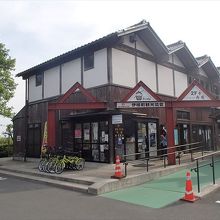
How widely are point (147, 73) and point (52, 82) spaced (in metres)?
6.18

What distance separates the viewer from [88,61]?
16422 mm

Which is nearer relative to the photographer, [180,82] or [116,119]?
[116,119]

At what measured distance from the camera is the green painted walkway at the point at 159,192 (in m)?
8.38

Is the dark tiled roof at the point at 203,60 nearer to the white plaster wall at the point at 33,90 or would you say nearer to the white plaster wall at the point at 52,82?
the white plaster wall at the point at 52,82

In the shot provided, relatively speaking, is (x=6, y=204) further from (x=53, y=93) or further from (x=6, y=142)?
(x=6, y=142)

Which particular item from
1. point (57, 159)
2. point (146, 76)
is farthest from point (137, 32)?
point (57, 159)

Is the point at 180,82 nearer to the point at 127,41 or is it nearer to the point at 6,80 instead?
the point at 127,41

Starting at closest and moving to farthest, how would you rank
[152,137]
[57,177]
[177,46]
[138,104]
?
[57,177]
[138,104]
[152,137]
[177,46]

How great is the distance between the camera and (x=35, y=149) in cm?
2017

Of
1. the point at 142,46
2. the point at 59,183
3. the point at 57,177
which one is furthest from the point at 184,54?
the point at 59,183

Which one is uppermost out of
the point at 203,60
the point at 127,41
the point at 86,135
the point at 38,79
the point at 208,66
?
the point at 203,60

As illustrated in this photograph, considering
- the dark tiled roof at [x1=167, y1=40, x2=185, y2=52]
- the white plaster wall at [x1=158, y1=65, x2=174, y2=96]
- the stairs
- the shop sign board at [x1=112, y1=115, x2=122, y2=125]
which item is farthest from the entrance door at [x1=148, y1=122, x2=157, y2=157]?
the stairs

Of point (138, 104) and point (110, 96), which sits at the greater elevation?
point (110, 96)

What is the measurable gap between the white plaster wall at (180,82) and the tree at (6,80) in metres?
10.8
